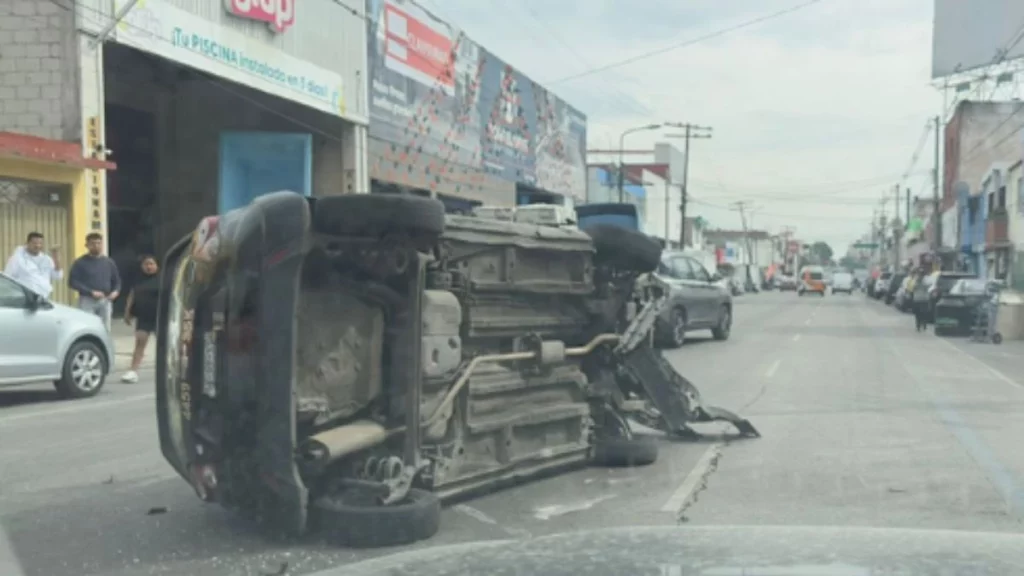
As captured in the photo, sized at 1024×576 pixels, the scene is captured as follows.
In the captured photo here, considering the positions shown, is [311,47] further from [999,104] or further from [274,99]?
[999,104]

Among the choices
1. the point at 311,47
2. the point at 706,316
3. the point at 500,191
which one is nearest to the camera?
the point at 706,316

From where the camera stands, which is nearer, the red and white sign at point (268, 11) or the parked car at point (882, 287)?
the red and white sign at point (268, 11)

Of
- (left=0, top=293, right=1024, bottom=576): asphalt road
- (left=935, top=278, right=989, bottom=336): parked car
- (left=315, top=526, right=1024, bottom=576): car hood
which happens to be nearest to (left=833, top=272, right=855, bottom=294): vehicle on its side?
(left=935, top=278, right=989, bottom=336): parked car

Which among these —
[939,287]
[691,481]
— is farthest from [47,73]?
[939,287]

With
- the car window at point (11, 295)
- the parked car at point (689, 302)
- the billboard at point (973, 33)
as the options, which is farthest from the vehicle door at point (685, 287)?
the billboard at point (973, 33)

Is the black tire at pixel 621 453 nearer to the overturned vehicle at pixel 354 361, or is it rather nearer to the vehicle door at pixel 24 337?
the overturned vehicle at pixel 354 361

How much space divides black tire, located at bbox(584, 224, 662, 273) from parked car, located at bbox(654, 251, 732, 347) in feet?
38.1

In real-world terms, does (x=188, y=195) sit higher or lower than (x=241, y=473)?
higher

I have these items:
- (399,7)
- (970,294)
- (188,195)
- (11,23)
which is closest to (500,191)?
(399,7)

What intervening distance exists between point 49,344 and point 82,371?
0.57 m

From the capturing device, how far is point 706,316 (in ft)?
71.4

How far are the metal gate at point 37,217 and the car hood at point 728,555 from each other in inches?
691

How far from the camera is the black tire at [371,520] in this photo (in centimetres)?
580

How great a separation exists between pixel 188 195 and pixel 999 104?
172ft
